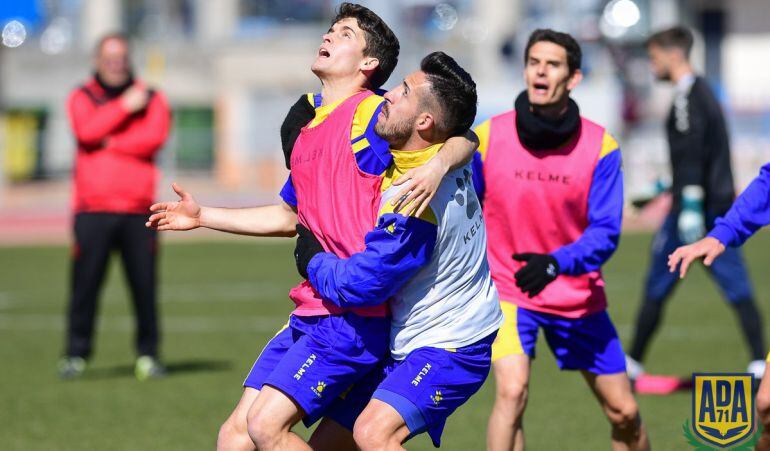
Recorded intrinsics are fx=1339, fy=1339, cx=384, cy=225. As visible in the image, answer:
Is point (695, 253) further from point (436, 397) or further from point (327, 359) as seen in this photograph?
point (327, 359)

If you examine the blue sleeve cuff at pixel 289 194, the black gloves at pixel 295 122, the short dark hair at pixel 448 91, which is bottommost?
the blue sleeve cuff at pixel 289 194

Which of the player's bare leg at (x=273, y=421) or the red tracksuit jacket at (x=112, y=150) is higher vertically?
the red tracksuit jacket at (x=112, y=150)

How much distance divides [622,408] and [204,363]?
5471 mm

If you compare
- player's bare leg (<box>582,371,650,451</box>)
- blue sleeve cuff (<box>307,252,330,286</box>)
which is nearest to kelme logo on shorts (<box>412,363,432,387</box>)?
blue sleeve cuff (<box>307,252,330,286</box>)

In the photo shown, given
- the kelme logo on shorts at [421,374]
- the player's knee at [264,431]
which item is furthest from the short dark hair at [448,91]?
→ the player's knee at [264,431]

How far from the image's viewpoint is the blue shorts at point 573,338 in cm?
648

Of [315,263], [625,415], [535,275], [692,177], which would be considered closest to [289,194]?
[315,263]

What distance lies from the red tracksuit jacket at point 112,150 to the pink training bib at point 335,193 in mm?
5279

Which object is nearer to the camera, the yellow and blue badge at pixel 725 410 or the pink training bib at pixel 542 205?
the yellow and blue badge at pixel 725 410

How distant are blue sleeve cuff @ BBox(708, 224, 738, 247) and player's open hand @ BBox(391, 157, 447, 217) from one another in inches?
62.4

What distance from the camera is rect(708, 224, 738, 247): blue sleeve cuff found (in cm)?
588

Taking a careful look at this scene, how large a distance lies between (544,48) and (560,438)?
2550 millimetres

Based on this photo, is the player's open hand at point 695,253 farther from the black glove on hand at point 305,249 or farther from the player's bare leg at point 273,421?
the player's bare leg at point 273,421

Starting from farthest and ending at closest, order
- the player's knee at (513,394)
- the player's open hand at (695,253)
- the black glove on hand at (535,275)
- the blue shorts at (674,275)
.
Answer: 1. the blue shorts at (674,275)
2. the player's knee at (513,394)
3. the black glove on hand at (535,275)
4. the player's open hand at (695,253)
